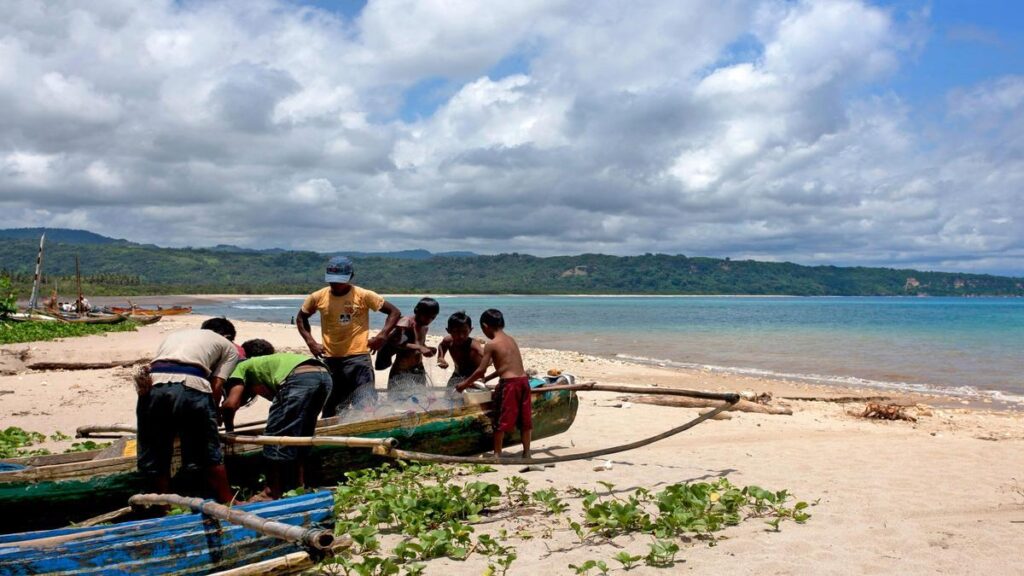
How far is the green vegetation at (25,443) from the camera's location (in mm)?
7651

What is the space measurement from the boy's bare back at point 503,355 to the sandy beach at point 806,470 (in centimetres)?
107

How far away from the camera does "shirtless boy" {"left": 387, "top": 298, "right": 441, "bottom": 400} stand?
805 cm

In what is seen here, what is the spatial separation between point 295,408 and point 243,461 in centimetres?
71

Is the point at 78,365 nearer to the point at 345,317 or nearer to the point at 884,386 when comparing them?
the point at 345,317

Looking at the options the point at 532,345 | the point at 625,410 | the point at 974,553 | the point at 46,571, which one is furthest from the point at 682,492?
the point at 532,345

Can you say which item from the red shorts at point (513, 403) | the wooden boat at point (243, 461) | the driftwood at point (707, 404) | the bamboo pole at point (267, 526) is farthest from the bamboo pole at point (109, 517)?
the driftwood at point (707, 404)

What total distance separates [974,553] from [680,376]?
45.0ft

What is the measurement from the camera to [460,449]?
754cm

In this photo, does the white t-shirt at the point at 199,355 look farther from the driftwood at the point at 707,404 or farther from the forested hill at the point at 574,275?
the forested hill at the point at 574,275

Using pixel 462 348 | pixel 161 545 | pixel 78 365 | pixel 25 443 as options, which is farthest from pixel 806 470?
pixel 78 365

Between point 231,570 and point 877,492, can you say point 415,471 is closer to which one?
point 231,570

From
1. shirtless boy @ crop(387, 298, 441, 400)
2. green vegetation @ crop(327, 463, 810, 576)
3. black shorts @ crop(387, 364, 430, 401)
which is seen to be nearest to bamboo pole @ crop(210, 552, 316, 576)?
green vegetation @ crop(327, 463, 810, 576)

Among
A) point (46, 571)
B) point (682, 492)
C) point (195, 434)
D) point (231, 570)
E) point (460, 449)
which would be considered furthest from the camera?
point (460, 449)

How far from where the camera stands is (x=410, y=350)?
8125mm
